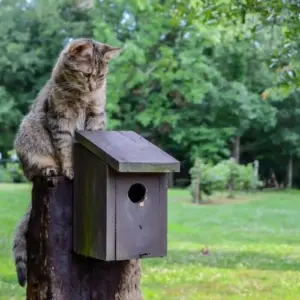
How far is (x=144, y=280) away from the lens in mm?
6262

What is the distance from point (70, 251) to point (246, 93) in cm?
2348

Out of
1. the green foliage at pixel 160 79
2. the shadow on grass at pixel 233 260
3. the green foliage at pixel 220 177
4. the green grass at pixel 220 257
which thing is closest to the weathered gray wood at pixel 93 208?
the green grass at pixel 220 257

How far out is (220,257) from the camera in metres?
7.88

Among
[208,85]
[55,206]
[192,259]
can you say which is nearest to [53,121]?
[55,206]

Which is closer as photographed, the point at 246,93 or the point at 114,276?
the point at 114,276

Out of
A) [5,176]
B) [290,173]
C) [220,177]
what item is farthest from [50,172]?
[290,173]

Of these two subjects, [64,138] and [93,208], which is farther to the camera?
[64,138]

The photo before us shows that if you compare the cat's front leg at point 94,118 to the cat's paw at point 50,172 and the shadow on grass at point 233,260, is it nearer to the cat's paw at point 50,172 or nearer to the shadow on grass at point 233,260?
the cat's paw at point 50,172

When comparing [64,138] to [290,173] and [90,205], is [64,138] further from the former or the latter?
Answer: [290,173]

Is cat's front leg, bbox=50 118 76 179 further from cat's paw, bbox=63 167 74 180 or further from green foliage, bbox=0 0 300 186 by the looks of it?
green foliage, bbox=0 0 300 186

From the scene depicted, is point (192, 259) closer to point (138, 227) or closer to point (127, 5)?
point (138, 227)

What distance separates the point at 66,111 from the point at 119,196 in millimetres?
637

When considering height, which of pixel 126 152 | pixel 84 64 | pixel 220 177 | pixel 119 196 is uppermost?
pixel 84 64

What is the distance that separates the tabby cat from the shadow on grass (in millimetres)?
4239
